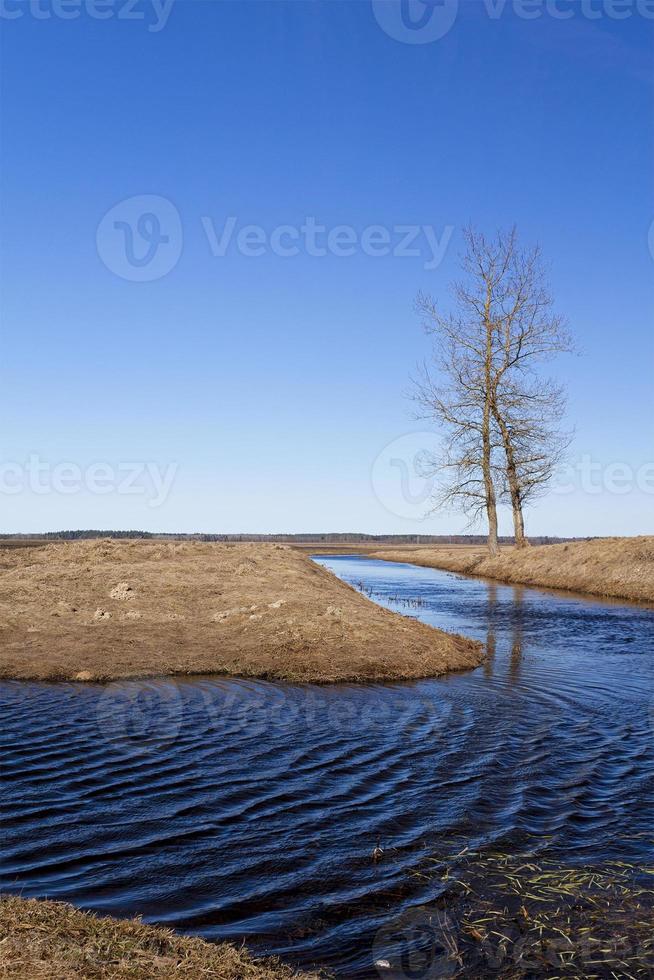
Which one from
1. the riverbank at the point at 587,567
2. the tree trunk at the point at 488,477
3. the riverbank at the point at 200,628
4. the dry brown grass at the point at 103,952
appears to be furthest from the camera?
the tree trunk at the point at 488,477

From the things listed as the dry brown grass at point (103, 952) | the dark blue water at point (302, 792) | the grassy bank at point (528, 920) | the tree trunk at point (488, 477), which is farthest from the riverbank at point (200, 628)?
the tree trunk at point (488, 477)

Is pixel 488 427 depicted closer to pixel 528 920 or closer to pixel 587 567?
pixel 587 567

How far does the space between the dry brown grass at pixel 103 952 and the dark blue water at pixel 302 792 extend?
45 cm

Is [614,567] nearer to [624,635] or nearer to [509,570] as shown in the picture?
[509,570]

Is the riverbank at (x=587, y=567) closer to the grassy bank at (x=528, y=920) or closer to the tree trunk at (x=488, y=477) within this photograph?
the tree trunk at (x=488, y=477)

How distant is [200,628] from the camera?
59.2 ft

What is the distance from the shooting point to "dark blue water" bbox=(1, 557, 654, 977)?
6.06 meters

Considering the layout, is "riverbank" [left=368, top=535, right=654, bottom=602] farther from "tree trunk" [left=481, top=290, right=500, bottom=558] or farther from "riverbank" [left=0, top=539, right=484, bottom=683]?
"riverbank" [left=0, top=539, right=484, bottom=683]

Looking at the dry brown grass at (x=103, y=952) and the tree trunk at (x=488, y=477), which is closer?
the dry brown grass at (x=103, y=952)

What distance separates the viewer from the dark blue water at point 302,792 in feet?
19.9

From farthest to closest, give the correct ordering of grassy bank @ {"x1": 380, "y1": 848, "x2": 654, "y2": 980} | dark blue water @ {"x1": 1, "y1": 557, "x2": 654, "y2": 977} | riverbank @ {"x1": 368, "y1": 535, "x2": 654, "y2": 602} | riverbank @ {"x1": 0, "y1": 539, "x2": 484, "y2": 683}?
riverbank @ {"x1": 368, "y1": 535, "x2": 654, "y2": 602}, riverbank @ {"x1": 0, "y1": 539, "x2": 484, "y2": 683}, dark blue water @ {"x1": 1, "y1": 557, "x2": 654, "y2": 977}, grassy bank @ {"x1": 380, "y1": 848, "x2": 654, "y2": 980}

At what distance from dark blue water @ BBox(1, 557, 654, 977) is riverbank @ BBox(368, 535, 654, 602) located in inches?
800

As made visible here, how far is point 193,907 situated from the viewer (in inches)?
231

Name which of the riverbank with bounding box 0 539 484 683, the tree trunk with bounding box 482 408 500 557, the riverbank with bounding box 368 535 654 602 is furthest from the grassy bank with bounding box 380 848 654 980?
the tree trunk with bounding box 482 408 500 557
